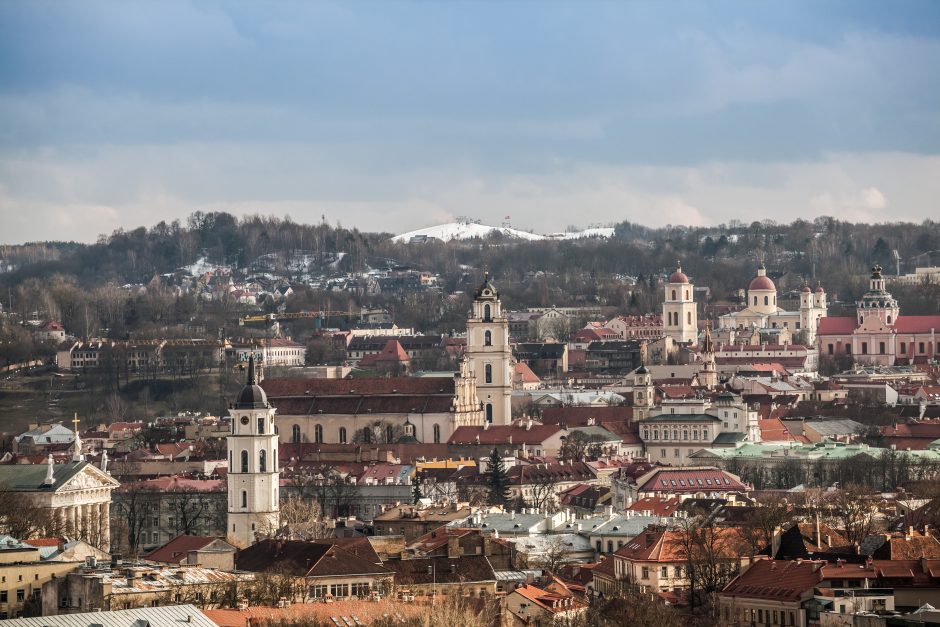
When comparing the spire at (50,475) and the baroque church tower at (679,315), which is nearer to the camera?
the spire at (50,475)

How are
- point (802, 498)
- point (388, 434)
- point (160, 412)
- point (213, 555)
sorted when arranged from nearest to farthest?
point (213, 555)
point (802, 498)
point (388, 434)
point (160, 412)

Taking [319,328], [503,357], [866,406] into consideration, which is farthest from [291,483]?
[319,328]

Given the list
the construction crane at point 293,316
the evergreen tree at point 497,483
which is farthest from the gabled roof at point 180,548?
the construction crane at point 293,316

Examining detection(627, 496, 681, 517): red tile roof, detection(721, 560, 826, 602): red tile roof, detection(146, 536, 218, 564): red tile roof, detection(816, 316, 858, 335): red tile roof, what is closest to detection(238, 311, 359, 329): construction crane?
detection(816, 316, 858, 335): red tile roof

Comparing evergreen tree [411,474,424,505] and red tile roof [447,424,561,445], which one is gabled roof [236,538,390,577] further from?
red tile roof [447,424,561,445]

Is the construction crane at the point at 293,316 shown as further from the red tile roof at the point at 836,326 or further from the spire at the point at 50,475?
the spire at the point at 50,475

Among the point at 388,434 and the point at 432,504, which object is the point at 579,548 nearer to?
the point at 432,504

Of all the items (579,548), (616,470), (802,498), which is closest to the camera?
(579,548)

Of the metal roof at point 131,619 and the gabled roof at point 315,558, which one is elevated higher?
the gabled roof at point 315,558
